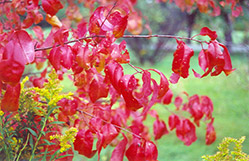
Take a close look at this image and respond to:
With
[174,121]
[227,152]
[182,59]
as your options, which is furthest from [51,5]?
[174,121]

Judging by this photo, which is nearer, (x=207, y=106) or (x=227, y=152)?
(x=227, y=152)

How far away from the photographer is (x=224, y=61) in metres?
0.81

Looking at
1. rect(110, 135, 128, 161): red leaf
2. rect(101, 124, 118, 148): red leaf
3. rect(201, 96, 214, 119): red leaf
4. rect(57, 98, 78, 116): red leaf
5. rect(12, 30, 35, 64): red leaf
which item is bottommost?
rect(110, 135, 128, 161): red leaf

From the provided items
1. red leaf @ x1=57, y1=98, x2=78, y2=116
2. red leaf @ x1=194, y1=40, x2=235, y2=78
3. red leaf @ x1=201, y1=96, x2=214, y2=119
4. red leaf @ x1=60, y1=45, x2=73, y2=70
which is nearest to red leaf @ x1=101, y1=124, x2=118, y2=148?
red leaf @ x1=57, y1=98, x2=78, y2=116

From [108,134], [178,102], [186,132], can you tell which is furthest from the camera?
[178,102]

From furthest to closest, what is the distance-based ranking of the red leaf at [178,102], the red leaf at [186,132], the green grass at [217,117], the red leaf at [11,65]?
the green grass at [217,117] → the red leaf at [178,102] → the red leaf at [186,132] → the red leaf at [11,65]

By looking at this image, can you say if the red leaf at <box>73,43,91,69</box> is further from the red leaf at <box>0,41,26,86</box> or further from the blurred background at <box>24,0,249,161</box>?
the blurred background at <box>24,0,249,161</box>

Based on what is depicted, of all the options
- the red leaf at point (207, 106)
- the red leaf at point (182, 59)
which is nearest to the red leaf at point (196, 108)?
the red leaf at point (207, 106)

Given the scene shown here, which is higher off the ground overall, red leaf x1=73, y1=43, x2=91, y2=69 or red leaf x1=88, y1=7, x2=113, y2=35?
red leaf x1=88, y1=7, x2=113, y2=35

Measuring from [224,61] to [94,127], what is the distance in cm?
48

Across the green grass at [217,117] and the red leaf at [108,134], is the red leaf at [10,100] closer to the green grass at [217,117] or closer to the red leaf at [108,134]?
the red leaf at [108,134]

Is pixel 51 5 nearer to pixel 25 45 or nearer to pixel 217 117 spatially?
pixel 25 45

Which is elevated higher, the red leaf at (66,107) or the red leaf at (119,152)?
the red leaf at (66,107)

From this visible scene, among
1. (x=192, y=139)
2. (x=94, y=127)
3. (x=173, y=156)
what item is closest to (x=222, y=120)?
(x=173, y=156)
